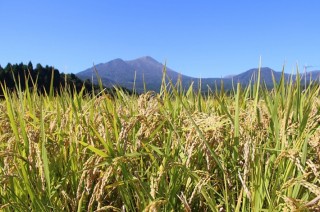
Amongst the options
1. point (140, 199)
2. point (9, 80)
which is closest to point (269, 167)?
point (140, 199)

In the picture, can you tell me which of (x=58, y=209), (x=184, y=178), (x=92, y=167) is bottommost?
(x=58, y=209)

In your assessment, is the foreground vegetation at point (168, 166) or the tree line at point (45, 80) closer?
the foreground vegetation at point (168, 166)

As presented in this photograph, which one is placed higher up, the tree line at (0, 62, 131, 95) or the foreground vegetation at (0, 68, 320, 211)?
the tree line at (0, 62, 131, 95)

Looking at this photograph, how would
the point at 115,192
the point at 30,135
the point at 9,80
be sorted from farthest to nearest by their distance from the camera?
the point at 9,80 → the point at 115,192 → the point at 30,135

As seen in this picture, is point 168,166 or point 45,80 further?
point 45,80

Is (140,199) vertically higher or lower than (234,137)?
lower

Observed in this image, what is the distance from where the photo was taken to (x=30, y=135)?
72.8 inches

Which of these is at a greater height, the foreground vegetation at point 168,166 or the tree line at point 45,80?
the tree line at point 45,80

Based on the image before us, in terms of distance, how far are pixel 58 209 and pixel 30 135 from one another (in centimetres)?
42

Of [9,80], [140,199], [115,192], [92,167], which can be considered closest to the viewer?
[92,167]

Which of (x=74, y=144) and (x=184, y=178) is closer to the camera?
(x=184, y=178)

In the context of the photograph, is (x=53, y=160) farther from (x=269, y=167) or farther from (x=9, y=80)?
(x=9, y=80)

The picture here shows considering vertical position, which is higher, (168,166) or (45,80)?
(45,80)

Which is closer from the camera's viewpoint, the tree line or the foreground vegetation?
the foreground vegetation
